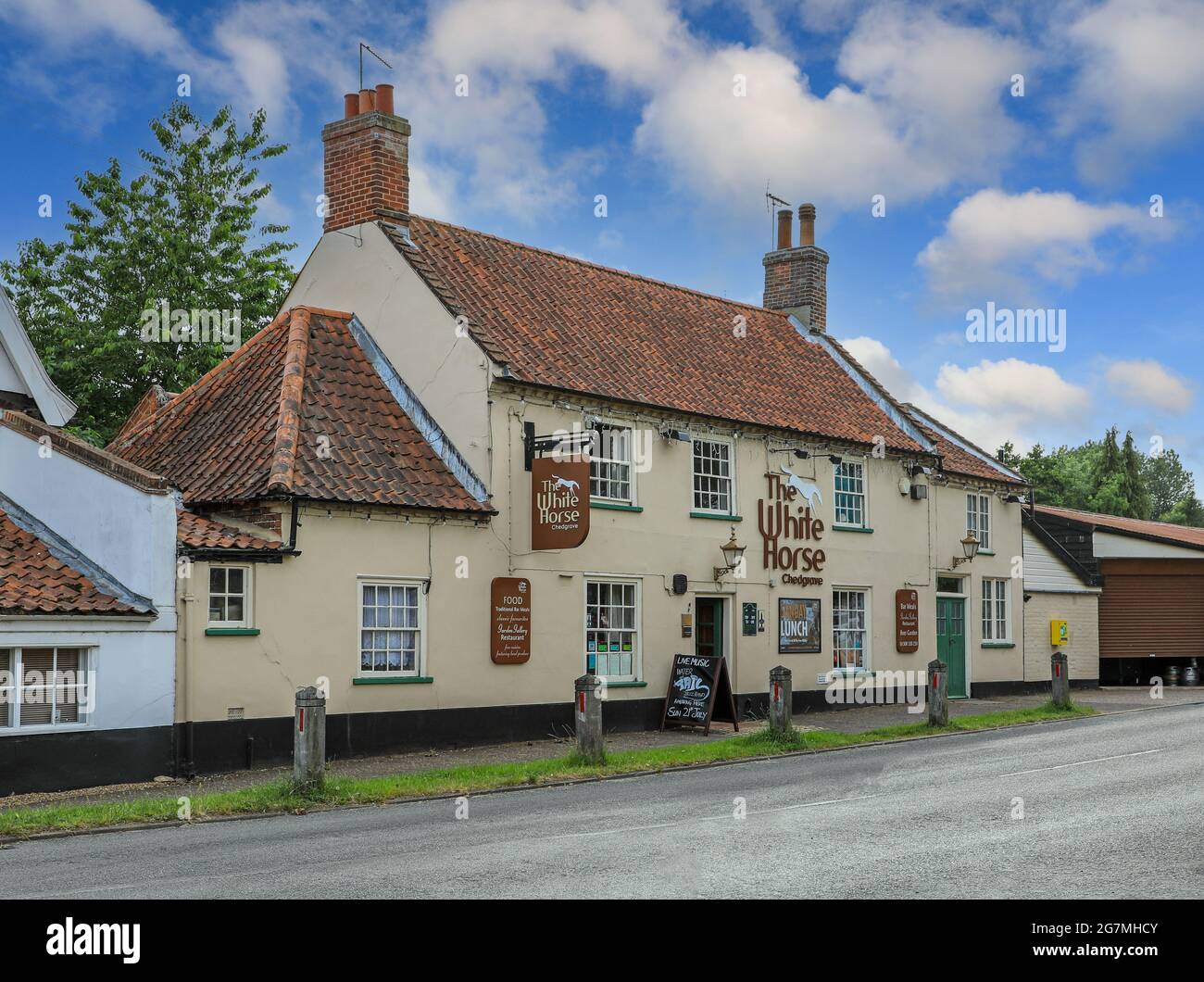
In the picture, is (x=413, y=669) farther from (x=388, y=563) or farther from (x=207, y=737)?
(x=207, y=737)

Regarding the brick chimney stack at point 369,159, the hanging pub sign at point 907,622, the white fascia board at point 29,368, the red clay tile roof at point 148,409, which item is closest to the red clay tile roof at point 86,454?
the white fascia board at point 29,368

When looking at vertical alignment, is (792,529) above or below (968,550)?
above

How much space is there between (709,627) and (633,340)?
5.58 metres

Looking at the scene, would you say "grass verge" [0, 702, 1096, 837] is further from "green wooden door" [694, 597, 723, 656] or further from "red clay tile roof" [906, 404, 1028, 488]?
"red clay tile roof" [906, 404, 1028, 488]

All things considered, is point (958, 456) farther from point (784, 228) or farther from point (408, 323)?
point (408, 323)

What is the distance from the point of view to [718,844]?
10578 mm

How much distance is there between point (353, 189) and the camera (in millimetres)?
23109

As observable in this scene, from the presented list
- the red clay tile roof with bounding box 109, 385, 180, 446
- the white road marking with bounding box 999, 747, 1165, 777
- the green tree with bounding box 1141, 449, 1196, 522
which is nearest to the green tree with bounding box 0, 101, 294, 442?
the red clay tile roof with bounding box 109, 385, 180, 446

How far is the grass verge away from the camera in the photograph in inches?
515

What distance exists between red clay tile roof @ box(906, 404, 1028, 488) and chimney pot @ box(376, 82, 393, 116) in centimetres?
1402

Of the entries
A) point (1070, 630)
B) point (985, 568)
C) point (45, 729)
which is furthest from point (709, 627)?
point (1070, 630)

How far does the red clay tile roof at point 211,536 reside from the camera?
17062 mm
